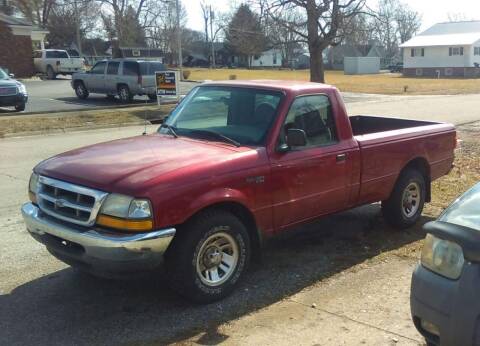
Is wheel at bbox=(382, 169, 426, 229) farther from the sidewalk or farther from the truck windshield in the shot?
the truck windshield

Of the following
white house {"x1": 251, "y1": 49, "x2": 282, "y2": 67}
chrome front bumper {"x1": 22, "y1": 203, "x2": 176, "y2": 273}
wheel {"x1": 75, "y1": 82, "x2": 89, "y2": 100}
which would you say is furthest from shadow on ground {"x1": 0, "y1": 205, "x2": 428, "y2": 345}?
white house {"x1": 251, "y1": 49, "x2": 282, "y2": 67}

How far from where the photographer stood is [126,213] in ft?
12.4

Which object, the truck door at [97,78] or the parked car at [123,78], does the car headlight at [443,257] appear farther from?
the truck door at [97,78]

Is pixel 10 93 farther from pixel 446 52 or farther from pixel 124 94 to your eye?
pixel 446 52

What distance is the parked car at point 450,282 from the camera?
2654 millimetres

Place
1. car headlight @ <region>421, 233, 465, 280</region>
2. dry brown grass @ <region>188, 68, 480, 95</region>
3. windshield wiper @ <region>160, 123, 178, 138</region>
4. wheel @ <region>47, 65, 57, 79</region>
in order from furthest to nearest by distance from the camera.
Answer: wheel @ <region>47, 65, 57, 79</region> < dry brown grass @ <region>188, 68, 480, 95</region> < windshield wiper @ <region>160, 123, 178, 138</region> < car headlight @ <region>421, 233, 465, 280</region>

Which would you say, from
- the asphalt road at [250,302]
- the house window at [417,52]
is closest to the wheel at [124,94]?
the asphalt road at [250,302]

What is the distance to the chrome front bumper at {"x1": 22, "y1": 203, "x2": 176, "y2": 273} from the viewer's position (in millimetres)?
3736

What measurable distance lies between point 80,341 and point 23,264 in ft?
5.61

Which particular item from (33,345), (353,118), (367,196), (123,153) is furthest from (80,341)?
(353,118)

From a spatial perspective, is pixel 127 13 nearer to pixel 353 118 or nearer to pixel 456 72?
pixel 456 72

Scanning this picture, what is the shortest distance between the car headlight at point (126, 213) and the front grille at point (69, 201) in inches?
2.7

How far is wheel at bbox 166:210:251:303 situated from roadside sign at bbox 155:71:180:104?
15.7m

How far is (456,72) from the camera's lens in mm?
75938
